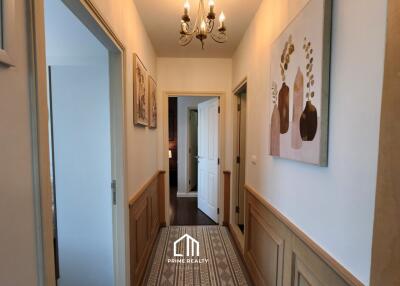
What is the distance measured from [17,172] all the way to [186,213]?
3.62m

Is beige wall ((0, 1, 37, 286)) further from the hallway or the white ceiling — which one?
the white ceiling

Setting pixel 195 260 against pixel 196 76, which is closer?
pixel 195 260

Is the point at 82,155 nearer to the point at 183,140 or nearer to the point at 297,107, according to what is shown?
the point at 297,107

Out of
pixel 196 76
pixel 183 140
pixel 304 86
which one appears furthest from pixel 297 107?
pixel 183 140

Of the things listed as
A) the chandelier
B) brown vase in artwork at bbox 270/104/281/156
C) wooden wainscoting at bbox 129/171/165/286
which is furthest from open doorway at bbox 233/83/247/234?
brown vase in artwork at bbox 270/104/281/156

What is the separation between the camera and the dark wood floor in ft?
12.0

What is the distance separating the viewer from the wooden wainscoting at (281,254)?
1026 mm

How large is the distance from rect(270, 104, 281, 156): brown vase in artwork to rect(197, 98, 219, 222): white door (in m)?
1.90

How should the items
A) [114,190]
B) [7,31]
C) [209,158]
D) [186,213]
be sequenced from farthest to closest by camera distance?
[186,213] → [209,158] → [114,190] → [7,31]

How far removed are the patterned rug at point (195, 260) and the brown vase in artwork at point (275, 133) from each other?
145 cm

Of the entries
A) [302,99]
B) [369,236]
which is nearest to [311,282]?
[369,236]

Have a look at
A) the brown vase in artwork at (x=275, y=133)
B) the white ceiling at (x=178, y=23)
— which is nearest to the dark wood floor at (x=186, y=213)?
the brown vase in artwork at (x=275, y=133)

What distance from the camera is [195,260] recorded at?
2.55 m

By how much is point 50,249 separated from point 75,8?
1.02 meters
